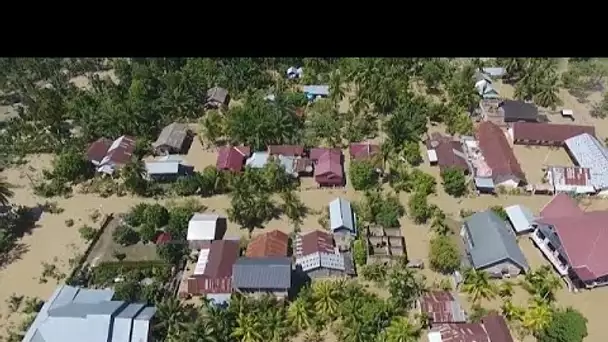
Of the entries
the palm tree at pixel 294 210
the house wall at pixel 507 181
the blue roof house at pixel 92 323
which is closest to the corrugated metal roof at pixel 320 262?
the palm tree at pixel 294 210

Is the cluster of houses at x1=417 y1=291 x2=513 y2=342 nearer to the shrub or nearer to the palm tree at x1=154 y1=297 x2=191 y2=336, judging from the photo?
the palm tree at x1=154 y1=297 x2=191 y2=336

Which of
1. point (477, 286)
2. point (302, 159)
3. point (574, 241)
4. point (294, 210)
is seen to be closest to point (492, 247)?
point (477, 286)

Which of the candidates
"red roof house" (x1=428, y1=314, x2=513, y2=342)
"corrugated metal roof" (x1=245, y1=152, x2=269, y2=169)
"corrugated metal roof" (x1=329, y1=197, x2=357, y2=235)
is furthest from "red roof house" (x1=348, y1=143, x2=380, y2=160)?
"red roof house" (x1=428, y1=314, x2=513, y2=342)

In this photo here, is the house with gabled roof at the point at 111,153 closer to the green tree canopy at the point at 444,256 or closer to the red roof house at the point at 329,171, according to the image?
the red roof house at the point at 329,171

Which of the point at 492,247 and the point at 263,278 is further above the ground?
the point at 492,247

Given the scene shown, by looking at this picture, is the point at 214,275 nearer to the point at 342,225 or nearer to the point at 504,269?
the point at 342,225
